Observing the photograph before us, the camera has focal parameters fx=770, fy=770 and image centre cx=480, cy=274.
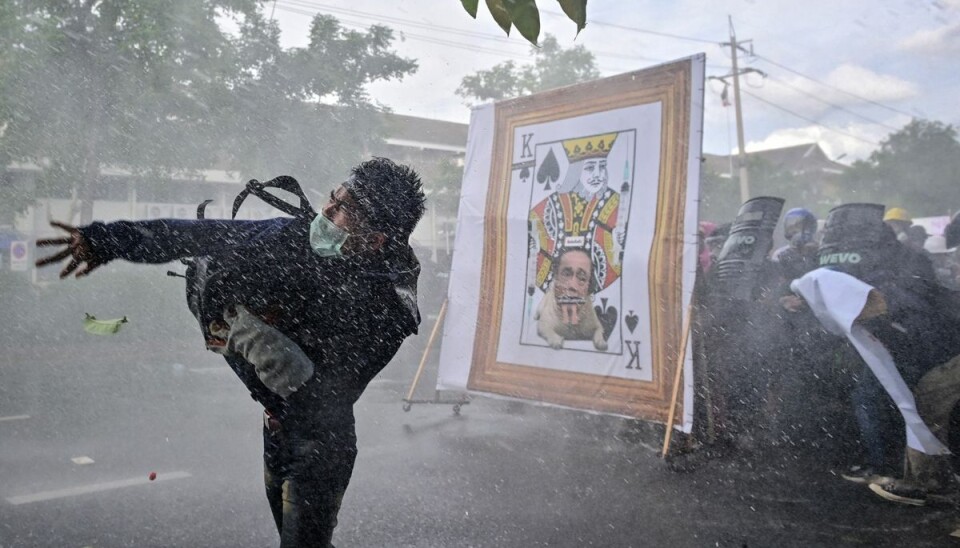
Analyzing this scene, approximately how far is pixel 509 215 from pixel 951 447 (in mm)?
3325

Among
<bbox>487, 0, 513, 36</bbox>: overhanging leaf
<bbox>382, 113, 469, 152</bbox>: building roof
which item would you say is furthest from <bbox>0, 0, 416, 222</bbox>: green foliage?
<bbox>487, 0, 513, 36</bbox>: overhanging leaf

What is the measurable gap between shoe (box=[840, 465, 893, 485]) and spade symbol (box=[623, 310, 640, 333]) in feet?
5.21

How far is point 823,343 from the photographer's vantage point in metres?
5.16

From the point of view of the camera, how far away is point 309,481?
7.37 ft

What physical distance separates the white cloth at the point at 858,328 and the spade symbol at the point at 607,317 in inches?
47.5

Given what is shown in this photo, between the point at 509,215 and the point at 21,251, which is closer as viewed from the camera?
the point at 509,215

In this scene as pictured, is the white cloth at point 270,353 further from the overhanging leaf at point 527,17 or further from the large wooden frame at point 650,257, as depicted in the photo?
the large wooden frame at point 650,257

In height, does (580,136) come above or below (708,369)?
above

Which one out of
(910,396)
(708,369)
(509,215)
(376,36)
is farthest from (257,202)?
(910,396)

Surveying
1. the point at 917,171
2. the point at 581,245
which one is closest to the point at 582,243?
the point at 581,245

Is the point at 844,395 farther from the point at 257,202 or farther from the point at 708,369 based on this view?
the point at 257,202

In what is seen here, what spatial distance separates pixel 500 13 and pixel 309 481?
1492 millimetres

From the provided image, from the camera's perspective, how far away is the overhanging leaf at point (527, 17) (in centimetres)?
129

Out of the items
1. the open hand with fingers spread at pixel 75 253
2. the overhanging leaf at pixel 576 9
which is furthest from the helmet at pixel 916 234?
the open hand with fingers spread at pixel 75 253
